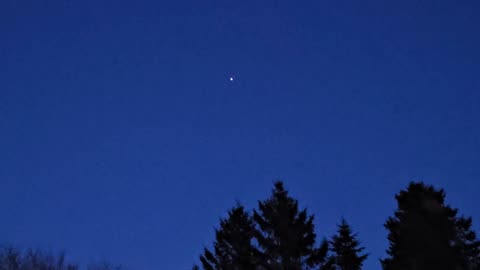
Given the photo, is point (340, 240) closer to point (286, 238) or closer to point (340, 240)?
point (340, 240)

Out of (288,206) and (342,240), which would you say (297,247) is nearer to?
(288,206)

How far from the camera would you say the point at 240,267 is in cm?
2994

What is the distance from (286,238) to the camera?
26.8m

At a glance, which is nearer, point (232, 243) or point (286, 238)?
point (286, 238)

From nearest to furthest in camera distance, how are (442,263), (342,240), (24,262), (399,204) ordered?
(442,263) < (399,204) < (342,240) < (24,262)

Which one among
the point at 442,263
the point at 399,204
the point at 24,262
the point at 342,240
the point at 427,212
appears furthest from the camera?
the point at 24,262

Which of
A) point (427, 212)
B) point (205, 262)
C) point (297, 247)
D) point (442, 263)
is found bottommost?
point (442, 263)

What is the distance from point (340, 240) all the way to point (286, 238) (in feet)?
29.7

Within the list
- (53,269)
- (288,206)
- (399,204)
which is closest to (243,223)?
(288,206)

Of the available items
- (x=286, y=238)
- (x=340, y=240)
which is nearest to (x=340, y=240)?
(x=340, y=240)

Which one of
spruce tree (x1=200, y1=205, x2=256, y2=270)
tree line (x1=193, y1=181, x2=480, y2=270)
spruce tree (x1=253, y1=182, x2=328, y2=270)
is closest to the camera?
tree line (x1=193, y1=181, x2=480, y2=270)

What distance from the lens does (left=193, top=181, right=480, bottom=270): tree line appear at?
1923 cm

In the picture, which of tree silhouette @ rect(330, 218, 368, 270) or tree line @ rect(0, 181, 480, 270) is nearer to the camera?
tree line @ rect(0, 181, 480, 270)

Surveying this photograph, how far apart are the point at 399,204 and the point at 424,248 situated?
10024 millimetres
